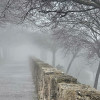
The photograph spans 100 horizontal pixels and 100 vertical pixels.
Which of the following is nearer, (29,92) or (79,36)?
(29,92)

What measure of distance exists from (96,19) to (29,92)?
734 cm

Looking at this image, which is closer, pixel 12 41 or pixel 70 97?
pixel 70 97

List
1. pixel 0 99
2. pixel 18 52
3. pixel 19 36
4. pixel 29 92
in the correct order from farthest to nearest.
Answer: pixel 18 52 → pixel 19 36 → pixel 29 92 → pixel 0 99

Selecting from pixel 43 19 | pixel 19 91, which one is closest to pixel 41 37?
pixel 43 19

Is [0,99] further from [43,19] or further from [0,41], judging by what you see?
[0,41]

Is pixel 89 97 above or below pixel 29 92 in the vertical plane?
above

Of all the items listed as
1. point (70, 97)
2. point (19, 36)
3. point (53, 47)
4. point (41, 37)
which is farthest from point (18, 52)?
point (70, 97)

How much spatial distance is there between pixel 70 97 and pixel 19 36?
69.7m

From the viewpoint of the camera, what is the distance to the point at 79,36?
2555 centimetres

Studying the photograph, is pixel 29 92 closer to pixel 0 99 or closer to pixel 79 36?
pixel 0 99

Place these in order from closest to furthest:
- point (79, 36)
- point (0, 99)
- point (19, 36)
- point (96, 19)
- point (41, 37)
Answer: point (0, 99) < point (96, 19) < point (79, 36) < point (41, 37) < point (19, 36)

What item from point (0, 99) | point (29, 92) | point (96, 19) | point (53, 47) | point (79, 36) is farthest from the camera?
point (53, 47)

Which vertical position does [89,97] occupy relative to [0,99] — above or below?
above

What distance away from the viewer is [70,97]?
510 cm
